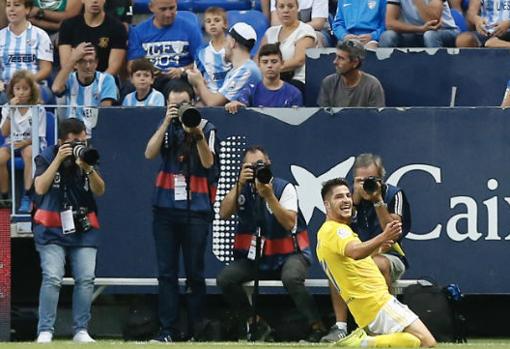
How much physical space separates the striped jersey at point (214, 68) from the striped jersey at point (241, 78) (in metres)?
0.51

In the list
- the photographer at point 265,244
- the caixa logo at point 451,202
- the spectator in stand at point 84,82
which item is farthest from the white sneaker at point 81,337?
the spectator in stand at point 84,82

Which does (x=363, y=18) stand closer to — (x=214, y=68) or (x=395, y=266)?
(x=214, y=68)

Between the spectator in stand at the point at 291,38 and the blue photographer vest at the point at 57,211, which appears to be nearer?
the blue photographer vest at the point at 57,211

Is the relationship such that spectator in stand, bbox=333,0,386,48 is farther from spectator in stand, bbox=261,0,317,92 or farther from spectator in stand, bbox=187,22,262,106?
spectator in stand, bbox=187,22,262,106

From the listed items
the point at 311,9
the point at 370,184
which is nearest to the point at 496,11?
the point at 311,9

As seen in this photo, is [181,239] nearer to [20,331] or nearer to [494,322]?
[20,331]

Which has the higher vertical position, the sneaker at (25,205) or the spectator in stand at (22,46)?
the spectator in stand at (22,46)

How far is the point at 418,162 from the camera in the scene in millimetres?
13578

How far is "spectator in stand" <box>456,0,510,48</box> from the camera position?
575 inches

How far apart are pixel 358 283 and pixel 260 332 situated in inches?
66.2

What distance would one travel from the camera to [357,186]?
1251 centimetres

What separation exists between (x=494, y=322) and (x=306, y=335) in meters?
→ 2.44

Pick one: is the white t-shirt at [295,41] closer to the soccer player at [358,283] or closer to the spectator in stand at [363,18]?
the spectator in stand at [363,18]

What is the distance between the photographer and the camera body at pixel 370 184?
11609 mm
